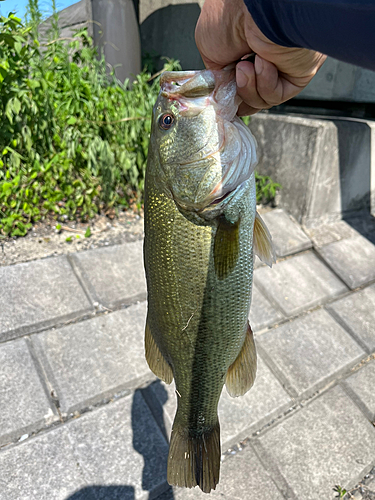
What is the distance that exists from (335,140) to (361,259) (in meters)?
1.43

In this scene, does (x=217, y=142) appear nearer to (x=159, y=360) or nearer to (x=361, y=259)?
(x=159, y=360)

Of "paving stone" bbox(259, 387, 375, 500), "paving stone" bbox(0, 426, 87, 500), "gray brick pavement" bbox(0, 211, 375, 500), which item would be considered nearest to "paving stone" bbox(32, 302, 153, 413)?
"gray brick pavement" bbox(0, 211, 375, 500)

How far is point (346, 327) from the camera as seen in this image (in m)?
3.41

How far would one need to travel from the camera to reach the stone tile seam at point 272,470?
88.2 inches

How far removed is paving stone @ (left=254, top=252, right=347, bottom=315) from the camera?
11.5 ft

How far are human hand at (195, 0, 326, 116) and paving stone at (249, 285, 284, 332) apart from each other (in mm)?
2181

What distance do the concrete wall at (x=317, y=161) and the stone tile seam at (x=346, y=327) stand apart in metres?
1.25

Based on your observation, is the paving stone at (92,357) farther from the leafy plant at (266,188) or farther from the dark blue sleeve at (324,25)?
the leafy plant at (266,188)

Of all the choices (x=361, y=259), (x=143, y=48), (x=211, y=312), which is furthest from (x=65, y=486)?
(x=143, y=48)

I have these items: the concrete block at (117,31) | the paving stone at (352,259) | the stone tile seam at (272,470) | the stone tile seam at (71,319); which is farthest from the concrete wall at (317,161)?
the stone tile seam at (272,470)

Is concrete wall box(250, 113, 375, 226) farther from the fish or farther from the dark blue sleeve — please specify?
the dark blue sleeve

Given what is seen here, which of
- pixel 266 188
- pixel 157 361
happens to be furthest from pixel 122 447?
pixel 266 188

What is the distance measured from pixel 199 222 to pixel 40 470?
1819mm

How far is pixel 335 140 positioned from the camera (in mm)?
4168
